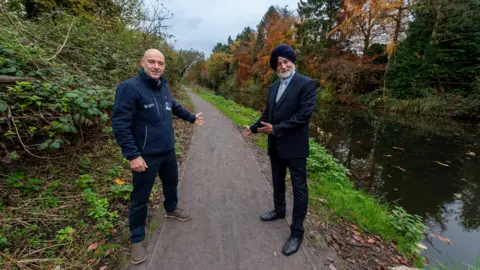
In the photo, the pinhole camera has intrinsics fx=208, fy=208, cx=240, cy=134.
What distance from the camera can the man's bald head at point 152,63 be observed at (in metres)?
2.01

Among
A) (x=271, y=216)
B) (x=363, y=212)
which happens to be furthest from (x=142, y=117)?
(x=363, y=212)

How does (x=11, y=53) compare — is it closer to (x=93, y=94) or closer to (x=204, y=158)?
(x=93, y=94)

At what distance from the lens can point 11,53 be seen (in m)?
2.66

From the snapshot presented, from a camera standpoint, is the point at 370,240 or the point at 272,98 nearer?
the point at 272,98

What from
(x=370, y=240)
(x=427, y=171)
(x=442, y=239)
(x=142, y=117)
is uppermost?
(x=142, y=117)

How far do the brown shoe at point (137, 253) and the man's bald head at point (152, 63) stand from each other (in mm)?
1733

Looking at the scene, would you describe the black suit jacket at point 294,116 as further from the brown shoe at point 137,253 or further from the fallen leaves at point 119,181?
the fallen leaves at point 119,181

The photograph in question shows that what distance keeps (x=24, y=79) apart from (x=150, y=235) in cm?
245

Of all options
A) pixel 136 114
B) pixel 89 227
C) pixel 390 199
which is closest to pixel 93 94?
pixel 136 114

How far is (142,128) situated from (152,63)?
64cm

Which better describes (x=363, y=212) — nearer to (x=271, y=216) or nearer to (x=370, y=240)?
(x=370, y=240)

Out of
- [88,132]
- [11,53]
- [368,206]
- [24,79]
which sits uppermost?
[11,53]

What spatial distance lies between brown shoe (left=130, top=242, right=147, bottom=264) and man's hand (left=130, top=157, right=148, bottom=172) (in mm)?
833

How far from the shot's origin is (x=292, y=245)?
2.29m
